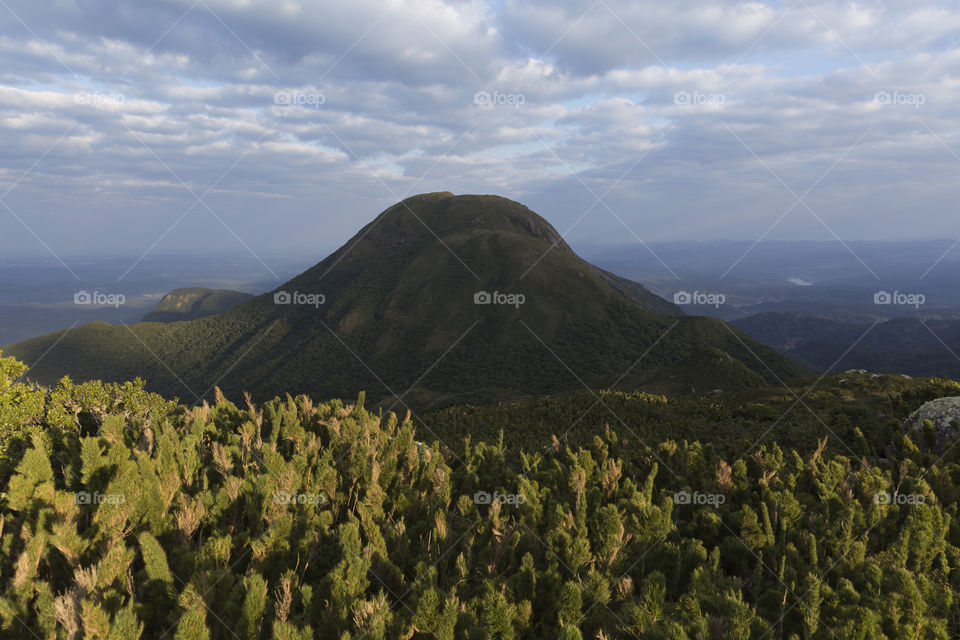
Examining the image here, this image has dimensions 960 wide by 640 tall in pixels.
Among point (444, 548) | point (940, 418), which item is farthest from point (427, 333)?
point (444, 548)

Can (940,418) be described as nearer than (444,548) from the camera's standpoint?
No

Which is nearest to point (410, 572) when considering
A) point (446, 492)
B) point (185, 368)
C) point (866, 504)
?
point (446, 492)

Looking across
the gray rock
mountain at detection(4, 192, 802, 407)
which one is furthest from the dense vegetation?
mountain at detection(4, 192, 802, 407)

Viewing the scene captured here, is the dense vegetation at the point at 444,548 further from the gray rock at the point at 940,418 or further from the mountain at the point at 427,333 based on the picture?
the mountain at the point at 427,333

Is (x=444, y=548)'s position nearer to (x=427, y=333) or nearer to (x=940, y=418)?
(x=940, y=418)

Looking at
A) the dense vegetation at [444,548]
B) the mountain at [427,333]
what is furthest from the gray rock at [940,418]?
the mountain at [427,333]

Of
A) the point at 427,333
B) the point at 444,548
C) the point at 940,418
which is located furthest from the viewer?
the point at 427,333
